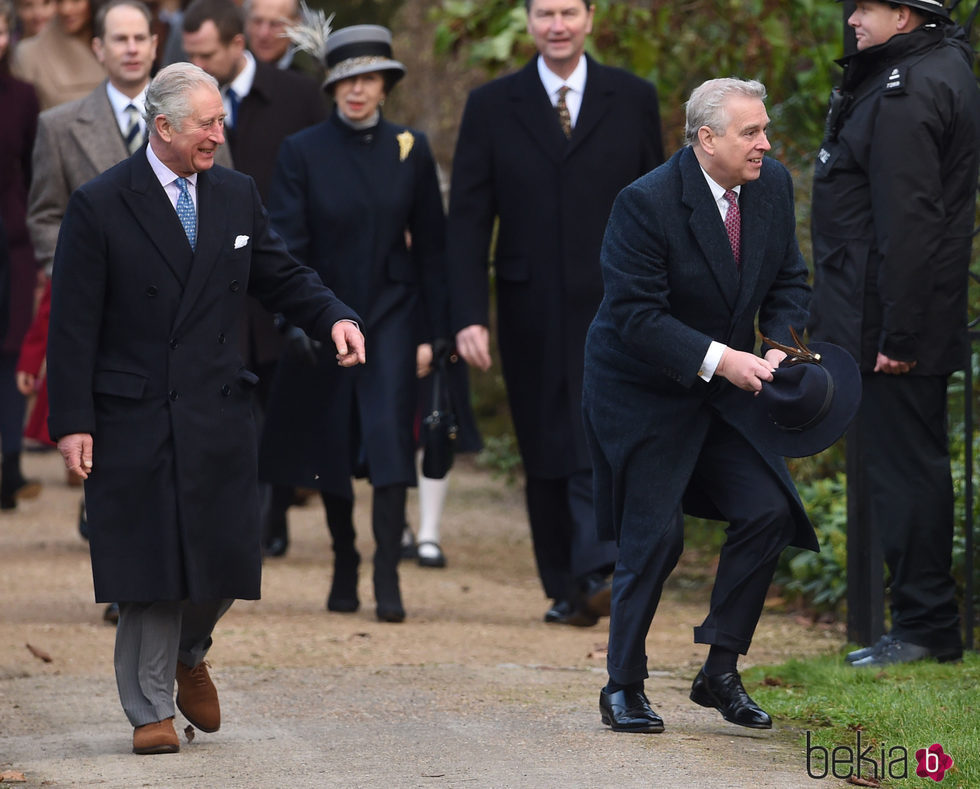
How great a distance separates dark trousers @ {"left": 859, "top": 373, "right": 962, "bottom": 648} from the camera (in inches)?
241

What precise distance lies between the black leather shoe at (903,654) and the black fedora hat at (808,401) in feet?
4.26

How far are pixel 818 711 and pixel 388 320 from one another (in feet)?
8.82

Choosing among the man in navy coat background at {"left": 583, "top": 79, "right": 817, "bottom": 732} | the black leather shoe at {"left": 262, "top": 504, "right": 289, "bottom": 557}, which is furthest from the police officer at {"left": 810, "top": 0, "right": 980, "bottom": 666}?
the black leather shoe at {"left": 262, "top": 504, "right": 289, "bottom": 557}

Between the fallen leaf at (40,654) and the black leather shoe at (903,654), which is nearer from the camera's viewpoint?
the black leather shoe at (903,654)

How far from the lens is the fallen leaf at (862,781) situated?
14.9 ft

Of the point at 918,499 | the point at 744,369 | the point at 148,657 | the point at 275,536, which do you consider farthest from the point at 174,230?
the point at 275,536

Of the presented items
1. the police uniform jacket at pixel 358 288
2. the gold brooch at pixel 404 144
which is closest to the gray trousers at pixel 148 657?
the police uniform jacket at pixel 358 288

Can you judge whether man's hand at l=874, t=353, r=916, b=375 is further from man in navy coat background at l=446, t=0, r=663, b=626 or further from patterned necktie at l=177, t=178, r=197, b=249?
patterned necktie at l=177, t=178, r=197, b=249

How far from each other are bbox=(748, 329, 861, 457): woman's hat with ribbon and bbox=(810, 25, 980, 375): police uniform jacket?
3.10 ft

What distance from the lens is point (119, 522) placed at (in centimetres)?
508

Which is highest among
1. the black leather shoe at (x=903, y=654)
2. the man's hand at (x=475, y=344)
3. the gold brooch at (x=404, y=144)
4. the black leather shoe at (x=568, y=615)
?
the gold brooch at (x=404, y=144)

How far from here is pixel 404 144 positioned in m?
7.52

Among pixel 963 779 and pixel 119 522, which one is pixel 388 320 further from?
pixel 963 779

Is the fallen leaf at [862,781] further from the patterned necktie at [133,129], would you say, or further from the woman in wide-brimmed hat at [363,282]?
the patterned necktie at [133,129]
